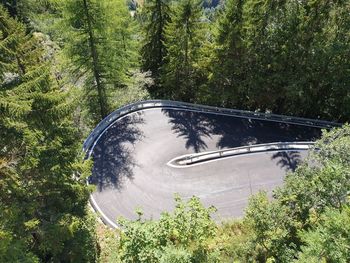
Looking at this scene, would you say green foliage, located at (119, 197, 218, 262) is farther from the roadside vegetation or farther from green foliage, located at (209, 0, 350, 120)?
green foliage, located at (209, 0, 350, 120)

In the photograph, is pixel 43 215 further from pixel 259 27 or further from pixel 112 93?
pixel 259 27

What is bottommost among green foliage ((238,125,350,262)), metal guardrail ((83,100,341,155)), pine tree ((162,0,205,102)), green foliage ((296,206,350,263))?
green foliage ((296,206,350,263))

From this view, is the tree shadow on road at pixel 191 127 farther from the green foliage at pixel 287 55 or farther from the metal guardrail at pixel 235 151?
the green foliage at pixel 287 55

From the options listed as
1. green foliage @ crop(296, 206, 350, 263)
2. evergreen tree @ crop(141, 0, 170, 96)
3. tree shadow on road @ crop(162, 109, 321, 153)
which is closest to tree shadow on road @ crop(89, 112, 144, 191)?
tree shadow on road @ crop(162, 109, 321, 153)

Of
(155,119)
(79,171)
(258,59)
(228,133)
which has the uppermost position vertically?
(258,59)

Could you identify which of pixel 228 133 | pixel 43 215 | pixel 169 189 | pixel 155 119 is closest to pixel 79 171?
pixel 43 215

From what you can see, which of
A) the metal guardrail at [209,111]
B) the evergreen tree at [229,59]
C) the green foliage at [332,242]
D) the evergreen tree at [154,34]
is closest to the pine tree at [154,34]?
the evergreen tree at [154,34]
